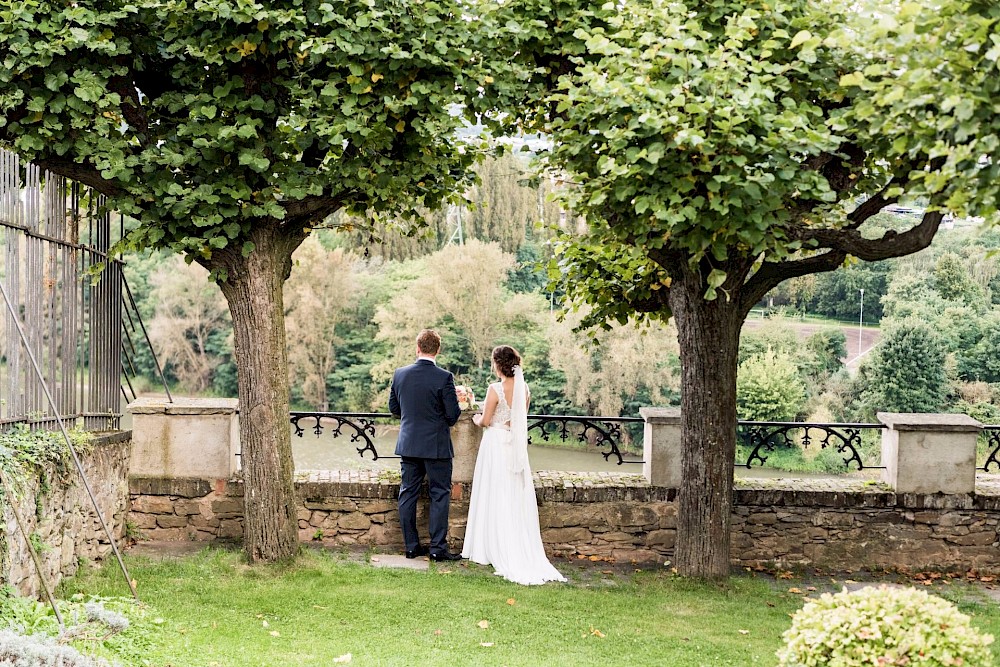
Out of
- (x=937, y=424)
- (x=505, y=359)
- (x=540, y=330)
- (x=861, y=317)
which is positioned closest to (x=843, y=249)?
(x=937, y=424)

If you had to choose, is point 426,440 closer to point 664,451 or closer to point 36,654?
point 664,451

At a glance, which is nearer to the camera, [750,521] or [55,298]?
[55,298]

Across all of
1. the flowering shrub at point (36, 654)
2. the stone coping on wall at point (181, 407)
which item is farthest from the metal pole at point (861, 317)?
the flowering shrub at point (36, 654)

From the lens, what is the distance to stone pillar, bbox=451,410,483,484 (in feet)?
27.9

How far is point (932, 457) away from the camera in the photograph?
8.65 meters

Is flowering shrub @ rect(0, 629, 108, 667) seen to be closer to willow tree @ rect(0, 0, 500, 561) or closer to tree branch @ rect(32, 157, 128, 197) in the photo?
willow tree @ rect(0, 0, 500, 561)

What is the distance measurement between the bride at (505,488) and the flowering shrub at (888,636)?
409cm

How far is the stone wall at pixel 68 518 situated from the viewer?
5969mm

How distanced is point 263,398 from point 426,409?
1304 millimetres

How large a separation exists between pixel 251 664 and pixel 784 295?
35.2 metres

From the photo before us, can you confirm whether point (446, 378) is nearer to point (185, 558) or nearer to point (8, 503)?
point (185, 558)

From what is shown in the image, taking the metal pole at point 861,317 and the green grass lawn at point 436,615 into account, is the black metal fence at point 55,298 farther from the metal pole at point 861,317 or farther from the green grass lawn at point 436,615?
the metal pole at point 861,317

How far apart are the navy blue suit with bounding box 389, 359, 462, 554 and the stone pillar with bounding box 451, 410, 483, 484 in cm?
47

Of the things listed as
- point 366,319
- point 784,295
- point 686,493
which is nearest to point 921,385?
point 784,295
